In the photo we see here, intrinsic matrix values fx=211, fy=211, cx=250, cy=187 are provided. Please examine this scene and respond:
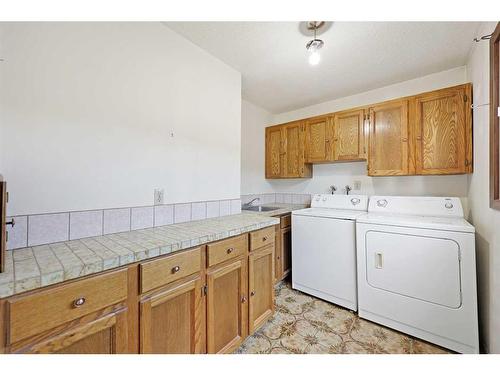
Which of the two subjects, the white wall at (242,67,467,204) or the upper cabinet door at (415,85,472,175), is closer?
the upper cabinet door at (415,85,472,175)

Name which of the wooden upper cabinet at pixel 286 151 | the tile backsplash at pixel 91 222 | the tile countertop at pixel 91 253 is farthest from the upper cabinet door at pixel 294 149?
the tile countertop at pixel 91 253

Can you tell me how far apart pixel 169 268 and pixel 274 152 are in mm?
2496

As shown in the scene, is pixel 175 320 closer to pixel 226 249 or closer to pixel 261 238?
pixel 226 249

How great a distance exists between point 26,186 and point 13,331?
0.71m

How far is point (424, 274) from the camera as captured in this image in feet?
5.37

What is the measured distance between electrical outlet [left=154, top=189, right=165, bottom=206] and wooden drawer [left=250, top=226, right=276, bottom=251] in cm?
72

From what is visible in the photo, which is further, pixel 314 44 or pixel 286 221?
pixel 286 221

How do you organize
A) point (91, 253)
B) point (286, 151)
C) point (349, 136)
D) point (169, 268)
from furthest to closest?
point (286, 151) < point (349, 136) < point (169, 268) < point (91, 253)

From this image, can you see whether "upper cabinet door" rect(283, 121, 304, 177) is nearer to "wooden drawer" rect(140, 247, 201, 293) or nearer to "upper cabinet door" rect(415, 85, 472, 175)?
"upper cabinet door" rect(415, 85, 472, 175)

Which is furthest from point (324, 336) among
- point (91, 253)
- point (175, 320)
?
point (91, 253)

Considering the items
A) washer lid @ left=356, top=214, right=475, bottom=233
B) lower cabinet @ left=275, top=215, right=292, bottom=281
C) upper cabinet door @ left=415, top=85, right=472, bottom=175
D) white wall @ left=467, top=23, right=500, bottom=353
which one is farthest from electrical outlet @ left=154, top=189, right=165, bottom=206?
upper cabinet door @ left=415, top=85, right=472, bottom=175

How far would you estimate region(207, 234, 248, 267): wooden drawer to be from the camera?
1.29 metres

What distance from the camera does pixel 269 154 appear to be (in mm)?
3301
